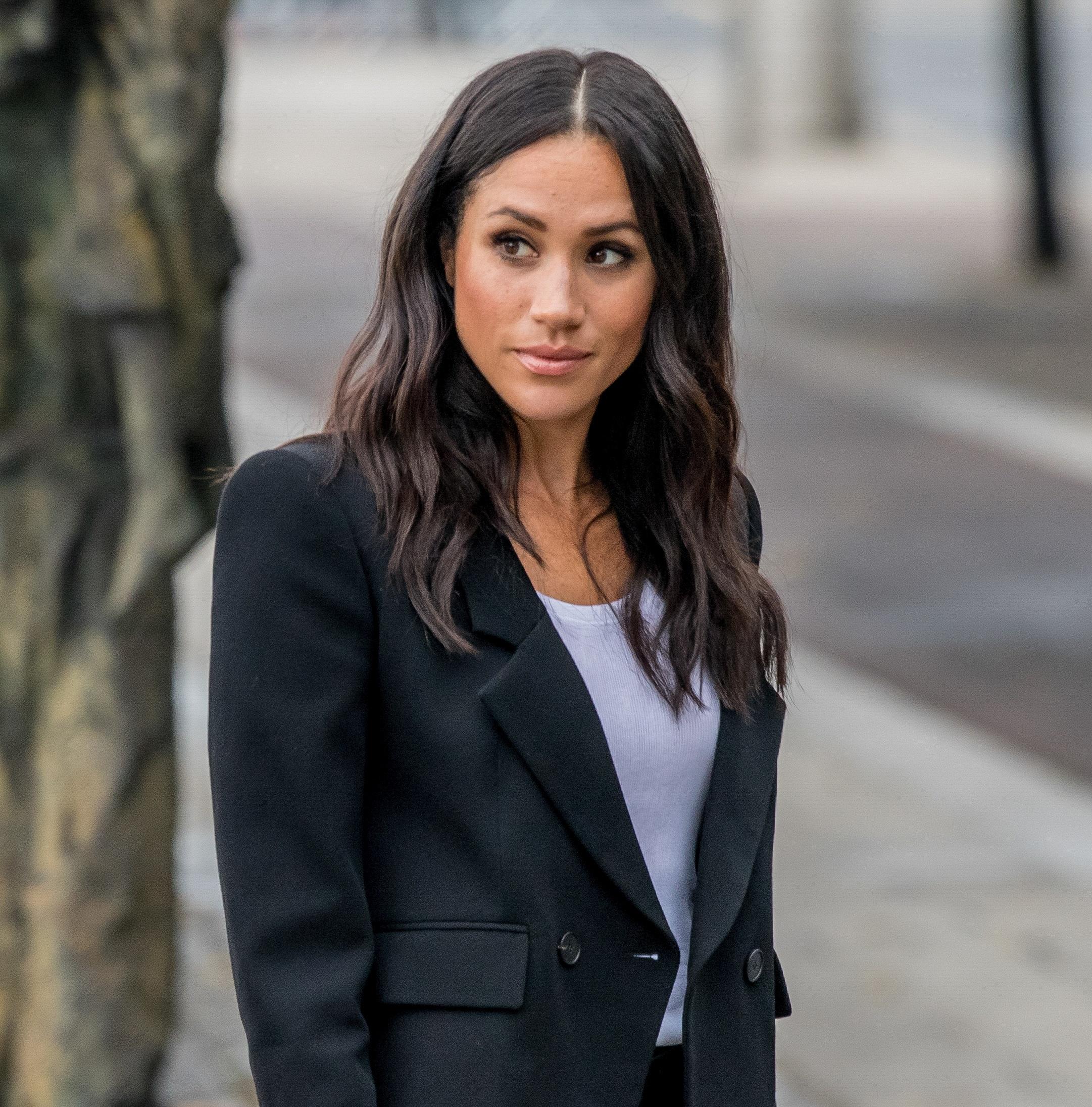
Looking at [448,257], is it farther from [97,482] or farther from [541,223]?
[97,482]

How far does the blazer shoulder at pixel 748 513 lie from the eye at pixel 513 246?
17.4 inches

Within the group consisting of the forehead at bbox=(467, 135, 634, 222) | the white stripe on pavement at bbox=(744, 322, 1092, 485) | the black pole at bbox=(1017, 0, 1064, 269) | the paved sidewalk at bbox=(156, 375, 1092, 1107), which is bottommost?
the paved sidewalk at bbox=(156, 375, 1092, 1107)

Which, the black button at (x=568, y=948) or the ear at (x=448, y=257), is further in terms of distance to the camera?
the ear at (x=448, y=257)

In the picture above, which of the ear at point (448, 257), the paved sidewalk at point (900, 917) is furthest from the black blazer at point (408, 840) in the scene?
the paved sidewalk at point (900, 917)

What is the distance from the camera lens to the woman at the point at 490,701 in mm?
1950

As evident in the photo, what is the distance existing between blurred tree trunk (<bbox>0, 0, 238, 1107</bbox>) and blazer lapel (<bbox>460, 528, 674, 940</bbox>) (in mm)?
2013

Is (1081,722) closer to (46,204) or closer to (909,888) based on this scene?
(909,888)

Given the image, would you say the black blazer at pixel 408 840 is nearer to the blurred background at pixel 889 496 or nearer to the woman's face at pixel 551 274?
the woman's face at pixel 551 274

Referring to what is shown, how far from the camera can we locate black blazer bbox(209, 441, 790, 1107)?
1942 millimetres

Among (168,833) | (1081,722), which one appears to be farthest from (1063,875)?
(168,833)

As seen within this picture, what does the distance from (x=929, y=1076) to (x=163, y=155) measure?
9.47ft

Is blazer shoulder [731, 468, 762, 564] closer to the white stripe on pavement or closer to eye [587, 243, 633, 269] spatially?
eye [587, 243, 633, 269]

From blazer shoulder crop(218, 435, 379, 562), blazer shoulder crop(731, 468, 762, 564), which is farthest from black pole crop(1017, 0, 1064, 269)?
blazer shoulder crop(218, 435, 379, 562)

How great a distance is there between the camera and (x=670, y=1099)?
7.04 ft
